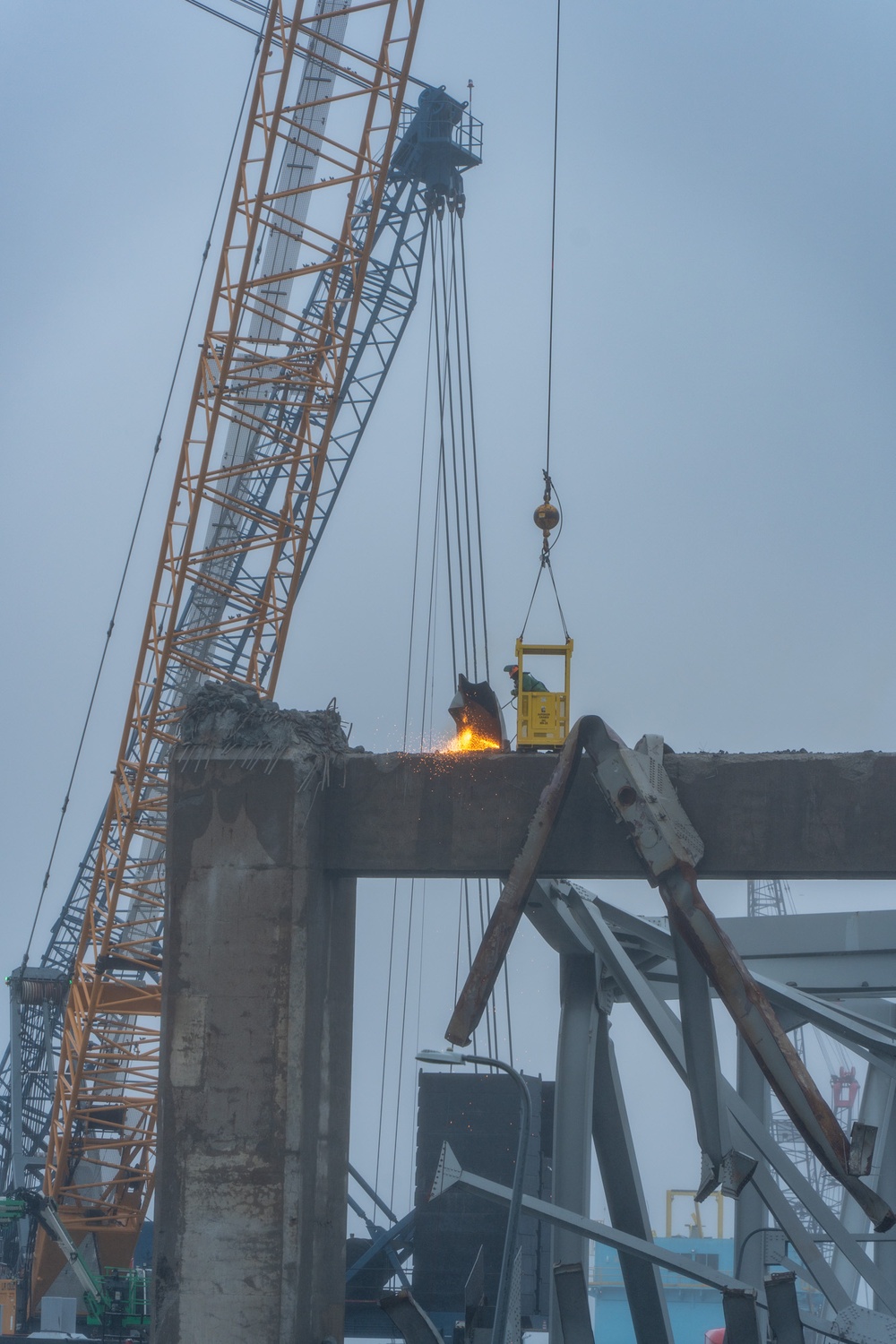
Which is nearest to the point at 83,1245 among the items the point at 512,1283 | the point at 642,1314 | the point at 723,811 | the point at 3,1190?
the point at 3,1190

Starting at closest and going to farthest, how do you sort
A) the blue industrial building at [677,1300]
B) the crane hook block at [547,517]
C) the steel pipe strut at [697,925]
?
1. the steel pipe strut at [697,925]
2. the crane hook block at [547,517]
3. the blue industrial building at [677,1300]

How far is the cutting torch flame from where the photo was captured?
1728 cm

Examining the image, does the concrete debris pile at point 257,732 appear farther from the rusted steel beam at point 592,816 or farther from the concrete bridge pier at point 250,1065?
the rusted steel beam at point 592,816

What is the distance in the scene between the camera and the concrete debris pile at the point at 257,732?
53.2 feet

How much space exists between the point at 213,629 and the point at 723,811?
23.5 meters

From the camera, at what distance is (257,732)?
53.7 feet

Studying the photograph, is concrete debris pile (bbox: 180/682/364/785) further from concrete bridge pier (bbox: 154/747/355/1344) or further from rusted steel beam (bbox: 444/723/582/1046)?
rusted steel beam (bbox: 444/723/582/1046)

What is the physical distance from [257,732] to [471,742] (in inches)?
92.3

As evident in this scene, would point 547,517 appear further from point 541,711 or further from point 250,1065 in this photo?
point 250,1065

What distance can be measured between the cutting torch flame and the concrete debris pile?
1.22 m

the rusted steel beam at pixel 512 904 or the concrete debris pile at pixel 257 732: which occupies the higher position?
the concrete debris pile at pixel 257 732

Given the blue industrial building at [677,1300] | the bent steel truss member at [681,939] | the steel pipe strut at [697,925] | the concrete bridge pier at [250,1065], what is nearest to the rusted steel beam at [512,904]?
the bent steel truss member at [681,939]

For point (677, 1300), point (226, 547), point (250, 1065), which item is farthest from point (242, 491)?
point (677, 1300)

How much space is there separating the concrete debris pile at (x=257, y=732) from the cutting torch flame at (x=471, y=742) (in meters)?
1.22
